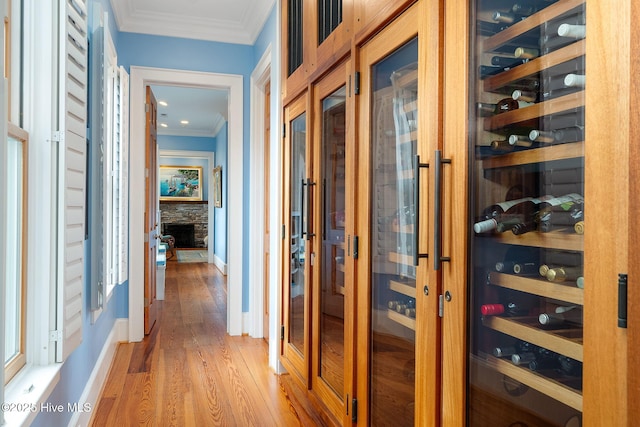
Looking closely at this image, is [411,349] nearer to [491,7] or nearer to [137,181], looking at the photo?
[491,7]

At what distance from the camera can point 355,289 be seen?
203 centimetres

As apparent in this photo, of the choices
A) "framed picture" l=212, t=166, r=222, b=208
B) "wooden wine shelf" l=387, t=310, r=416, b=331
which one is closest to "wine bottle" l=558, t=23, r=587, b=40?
"wooden wine shelf" l=387, t=310, r=416, b=331

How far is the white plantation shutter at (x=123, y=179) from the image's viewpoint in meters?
3.85

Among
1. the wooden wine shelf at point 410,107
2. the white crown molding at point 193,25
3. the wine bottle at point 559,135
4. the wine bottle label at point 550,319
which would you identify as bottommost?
the wine bottle label at point 550,319

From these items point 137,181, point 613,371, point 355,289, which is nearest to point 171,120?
point 137,181

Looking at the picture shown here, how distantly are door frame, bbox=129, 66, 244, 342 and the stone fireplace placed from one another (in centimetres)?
748

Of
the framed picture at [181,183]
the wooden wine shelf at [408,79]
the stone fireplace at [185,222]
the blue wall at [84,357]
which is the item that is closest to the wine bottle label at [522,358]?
the wooden wine shelf at [408,79]

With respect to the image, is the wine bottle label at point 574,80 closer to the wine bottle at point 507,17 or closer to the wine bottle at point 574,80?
the wine bottle at point 574,80

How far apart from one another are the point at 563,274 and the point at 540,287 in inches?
2.9

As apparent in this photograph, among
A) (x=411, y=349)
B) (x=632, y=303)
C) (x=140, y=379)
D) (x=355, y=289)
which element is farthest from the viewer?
(x=140, y=379)

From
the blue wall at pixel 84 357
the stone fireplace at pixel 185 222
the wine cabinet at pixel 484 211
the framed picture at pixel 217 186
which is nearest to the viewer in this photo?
the wine cabinet at pixel 484 211

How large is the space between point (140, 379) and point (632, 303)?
319 cm

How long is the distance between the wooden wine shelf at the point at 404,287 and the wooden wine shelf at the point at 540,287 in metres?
0.38

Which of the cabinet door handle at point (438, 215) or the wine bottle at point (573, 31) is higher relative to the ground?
the wine bottle at point (573, 31)
